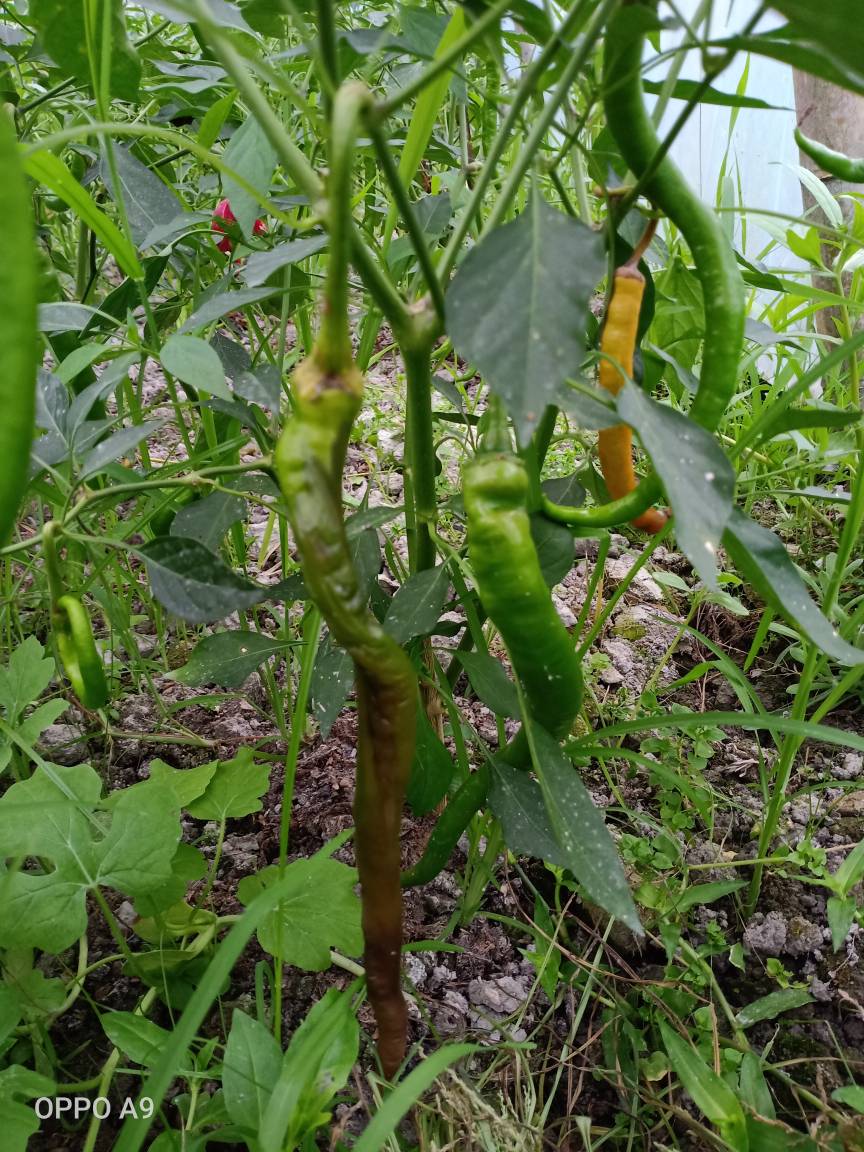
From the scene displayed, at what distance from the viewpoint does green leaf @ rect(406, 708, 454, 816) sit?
2.13 feet

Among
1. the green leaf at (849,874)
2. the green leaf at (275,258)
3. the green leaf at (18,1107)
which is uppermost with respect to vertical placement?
the green leaf at (275,258)

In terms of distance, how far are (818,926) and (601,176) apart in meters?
0.72

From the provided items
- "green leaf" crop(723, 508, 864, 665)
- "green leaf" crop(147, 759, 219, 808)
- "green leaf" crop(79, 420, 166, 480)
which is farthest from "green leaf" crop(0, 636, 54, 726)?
"green leaf" crop(723, 508, 864, 665)

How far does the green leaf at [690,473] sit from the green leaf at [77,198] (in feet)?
1.18

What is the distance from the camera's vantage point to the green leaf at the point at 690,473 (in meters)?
0.35

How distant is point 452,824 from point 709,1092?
0.87ft

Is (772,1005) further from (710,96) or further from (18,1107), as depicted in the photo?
(710,96)

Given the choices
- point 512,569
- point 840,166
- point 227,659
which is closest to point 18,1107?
point 227,659

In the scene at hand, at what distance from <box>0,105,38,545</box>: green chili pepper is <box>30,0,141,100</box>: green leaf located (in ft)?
1.30

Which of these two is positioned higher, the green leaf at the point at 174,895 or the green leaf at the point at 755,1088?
the green leaf at the point at 174,895

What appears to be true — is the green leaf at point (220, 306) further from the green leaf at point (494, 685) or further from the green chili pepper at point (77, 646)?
the green leaf at point (494, 685)

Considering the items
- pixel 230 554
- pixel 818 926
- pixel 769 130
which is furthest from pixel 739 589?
pixel 769 130

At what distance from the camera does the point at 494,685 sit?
603 millimetres

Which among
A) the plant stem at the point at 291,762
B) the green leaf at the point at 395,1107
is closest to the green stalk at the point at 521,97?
the plant stem at the point at 291,762
